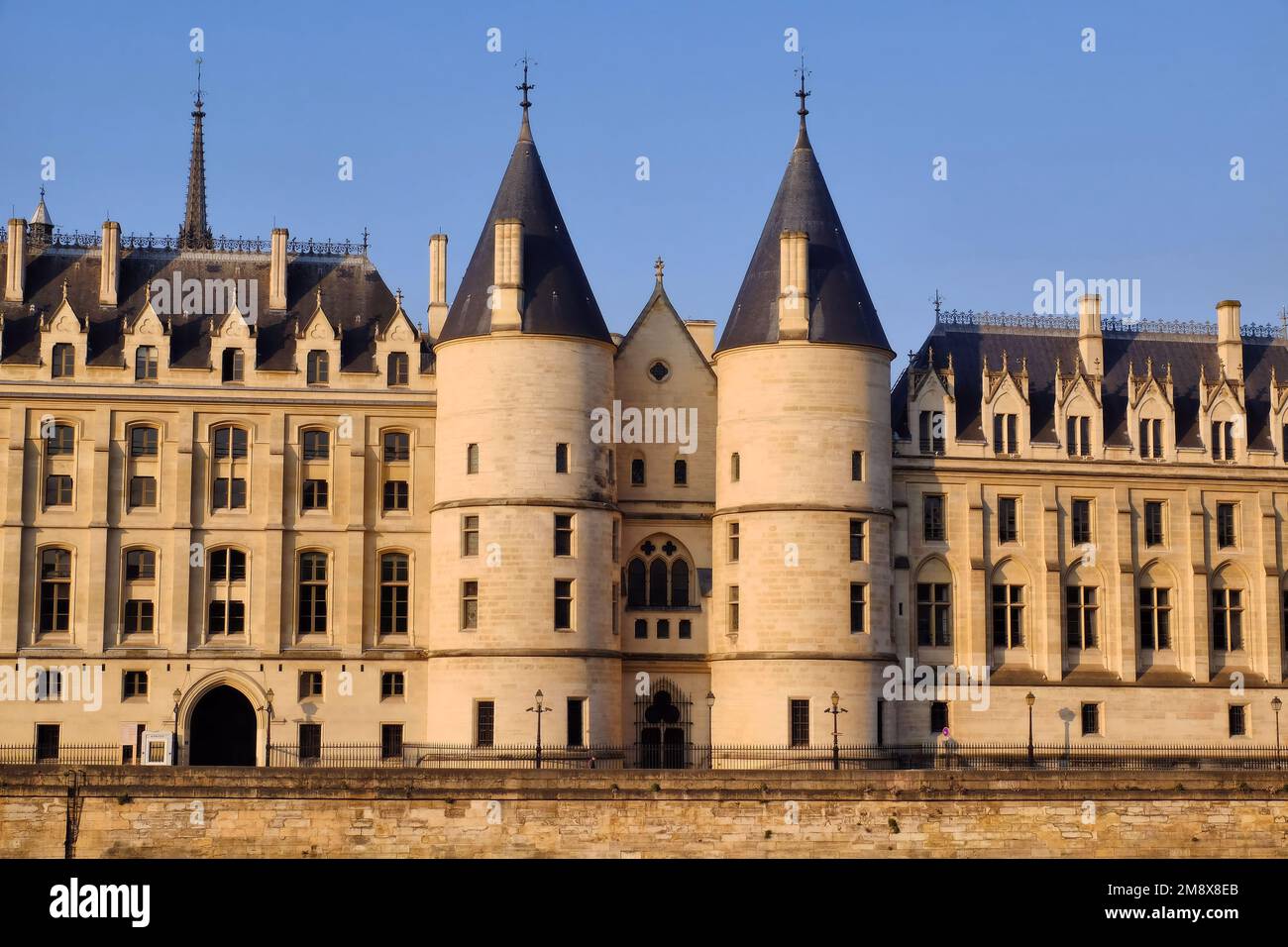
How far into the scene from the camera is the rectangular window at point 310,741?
75.8 meters

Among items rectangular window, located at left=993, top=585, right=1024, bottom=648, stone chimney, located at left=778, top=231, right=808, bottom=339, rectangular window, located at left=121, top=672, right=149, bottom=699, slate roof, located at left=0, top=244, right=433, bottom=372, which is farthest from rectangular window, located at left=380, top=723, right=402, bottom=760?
rectangular window, located at left=993, top=585, right=1024, bottom=648

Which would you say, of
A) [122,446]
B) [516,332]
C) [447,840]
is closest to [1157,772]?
[447,840]

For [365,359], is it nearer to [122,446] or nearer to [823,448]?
[122,446]

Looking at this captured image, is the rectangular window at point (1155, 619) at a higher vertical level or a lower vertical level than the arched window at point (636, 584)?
lower

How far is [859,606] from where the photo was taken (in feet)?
247

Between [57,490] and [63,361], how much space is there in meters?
4.49

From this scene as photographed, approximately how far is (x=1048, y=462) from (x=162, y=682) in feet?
106

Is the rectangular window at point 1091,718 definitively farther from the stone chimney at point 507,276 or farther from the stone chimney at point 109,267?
the stone chimney at point 109,267

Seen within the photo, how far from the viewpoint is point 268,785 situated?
6275cm

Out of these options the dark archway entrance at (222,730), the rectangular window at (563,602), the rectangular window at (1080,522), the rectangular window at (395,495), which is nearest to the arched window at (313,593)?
the rectangular window at (395,495)

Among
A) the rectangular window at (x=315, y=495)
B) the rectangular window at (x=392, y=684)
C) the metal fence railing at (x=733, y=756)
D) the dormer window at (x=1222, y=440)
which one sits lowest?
the metal fence railing at (x=733, y=756)

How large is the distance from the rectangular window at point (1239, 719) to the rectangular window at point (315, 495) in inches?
1323

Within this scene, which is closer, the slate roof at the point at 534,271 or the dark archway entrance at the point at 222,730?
the slate roof at the point at 534,271

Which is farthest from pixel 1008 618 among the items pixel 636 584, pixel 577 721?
pixel 577 721
